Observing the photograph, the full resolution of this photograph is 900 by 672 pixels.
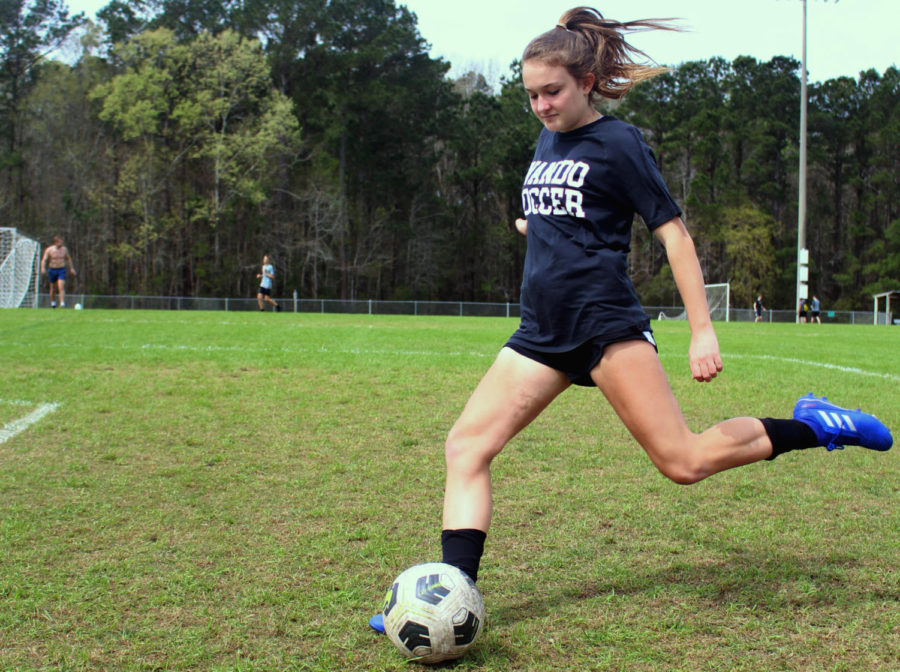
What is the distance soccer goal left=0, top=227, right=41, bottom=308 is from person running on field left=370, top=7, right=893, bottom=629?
92.4 ft

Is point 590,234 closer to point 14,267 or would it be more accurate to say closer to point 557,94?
point 557,94

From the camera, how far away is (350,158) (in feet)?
193

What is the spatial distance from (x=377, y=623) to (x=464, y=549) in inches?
15.4

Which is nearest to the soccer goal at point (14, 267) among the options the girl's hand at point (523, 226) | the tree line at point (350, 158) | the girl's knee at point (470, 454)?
the tree line at point (350, 158)

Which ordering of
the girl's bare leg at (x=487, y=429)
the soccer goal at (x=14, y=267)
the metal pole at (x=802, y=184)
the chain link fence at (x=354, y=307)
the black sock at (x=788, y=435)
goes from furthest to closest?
the chain link fence at (x=354, y=307), the metal pole at (x=802, y=184), the soccer goal at (x=14, y=267), the black sock at (x=788, y=435), the girl's bare leg at (x=487, y=429)

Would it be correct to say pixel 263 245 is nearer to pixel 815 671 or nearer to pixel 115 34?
pixel 115 34

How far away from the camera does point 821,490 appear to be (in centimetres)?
483

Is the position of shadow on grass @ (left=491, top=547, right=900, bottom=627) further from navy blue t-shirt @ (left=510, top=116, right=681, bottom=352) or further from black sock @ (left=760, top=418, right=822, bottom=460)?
navy blue t-shirt @ (left=510, top=116, right=681, bottom=352)

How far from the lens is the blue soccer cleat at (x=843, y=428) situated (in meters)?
3.40

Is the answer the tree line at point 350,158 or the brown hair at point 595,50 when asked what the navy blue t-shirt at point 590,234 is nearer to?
the brown hair at point 595,50

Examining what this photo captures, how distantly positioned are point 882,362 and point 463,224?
53795 mm

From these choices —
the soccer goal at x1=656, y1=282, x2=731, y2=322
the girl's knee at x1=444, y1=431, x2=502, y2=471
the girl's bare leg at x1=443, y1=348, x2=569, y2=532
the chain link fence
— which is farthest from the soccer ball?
the soccer goal at x1=656, y1=282, x2=731, y2=322

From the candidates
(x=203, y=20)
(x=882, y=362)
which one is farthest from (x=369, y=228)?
(x=882, y=362)

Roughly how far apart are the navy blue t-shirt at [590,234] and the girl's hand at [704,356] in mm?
215
